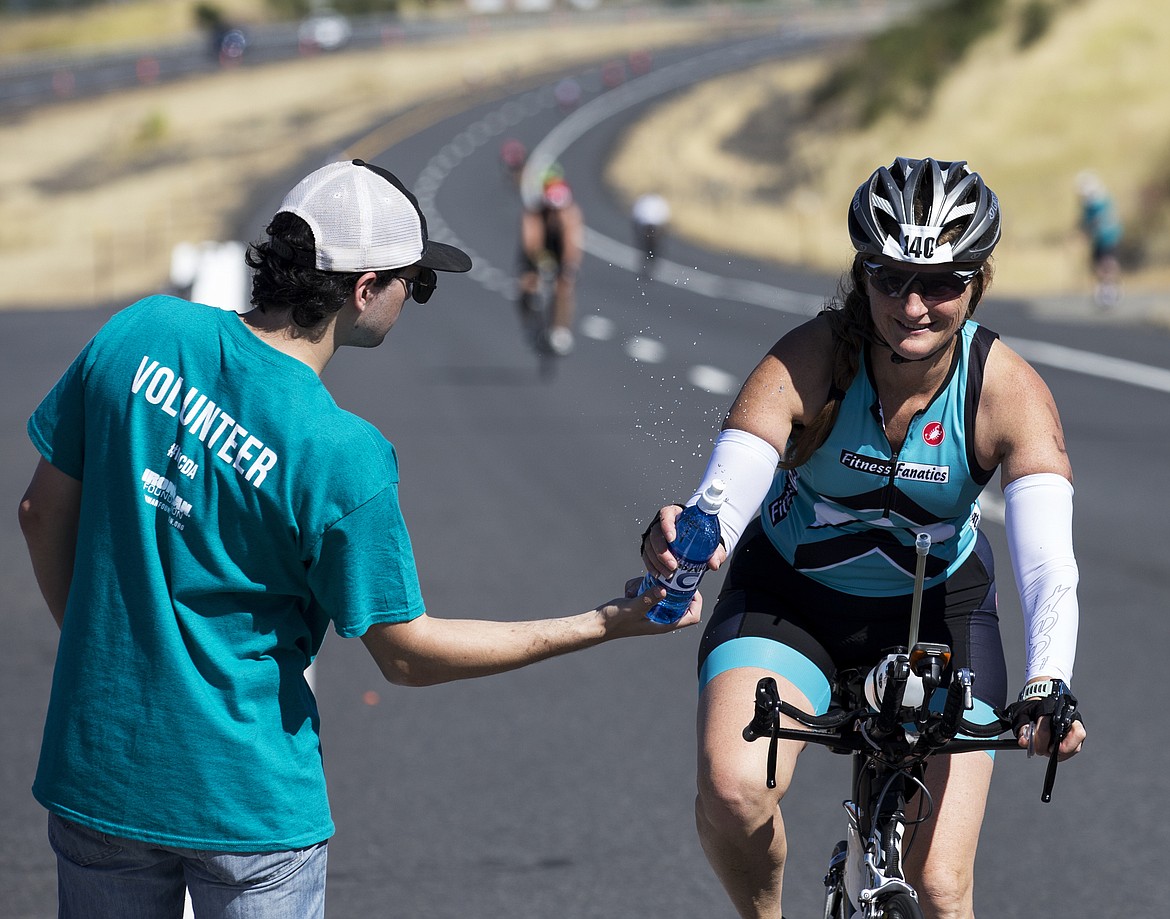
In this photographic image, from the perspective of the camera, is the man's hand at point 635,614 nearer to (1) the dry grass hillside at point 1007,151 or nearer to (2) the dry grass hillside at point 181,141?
(2) the dry grass hillside at point 181,141

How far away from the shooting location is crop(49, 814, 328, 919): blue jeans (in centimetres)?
325

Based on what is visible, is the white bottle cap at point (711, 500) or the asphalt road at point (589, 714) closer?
the white bottle cap at point (711, 500)

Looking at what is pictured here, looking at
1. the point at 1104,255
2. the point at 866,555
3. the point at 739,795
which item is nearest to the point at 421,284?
the point at 739,795

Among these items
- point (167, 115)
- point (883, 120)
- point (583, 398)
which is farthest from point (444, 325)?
point (167, 115)

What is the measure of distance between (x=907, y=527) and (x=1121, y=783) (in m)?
3.21

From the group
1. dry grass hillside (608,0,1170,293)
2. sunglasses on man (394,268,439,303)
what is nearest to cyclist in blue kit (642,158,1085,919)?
sunglasses on man (394,268,439,303)

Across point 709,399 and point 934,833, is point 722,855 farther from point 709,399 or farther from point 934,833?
point 709,399

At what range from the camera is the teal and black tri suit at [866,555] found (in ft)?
14.0

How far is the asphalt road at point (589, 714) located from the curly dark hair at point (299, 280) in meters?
0.94

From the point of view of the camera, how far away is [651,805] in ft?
22.1

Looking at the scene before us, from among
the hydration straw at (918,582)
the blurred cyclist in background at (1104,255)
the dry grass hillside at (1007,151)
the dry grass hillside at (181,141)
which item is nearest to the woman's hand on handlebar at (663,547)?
the hydration straw at (918,582)

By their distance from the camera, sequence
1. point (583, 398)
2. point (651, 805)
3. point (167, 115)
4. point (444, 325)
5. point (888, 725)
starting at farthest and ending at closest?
1. point (167, 115)
2. point (444, 325)
3. point (583, 398)
4. point (651, 805)
5. point (888, 725)

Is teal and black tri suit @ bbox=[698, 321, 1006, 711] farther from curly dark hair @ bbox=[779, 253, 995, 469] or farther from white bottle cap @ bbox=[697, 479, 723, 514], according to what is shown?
white bottle cap @ bbox=[697, 479, 723, 514]

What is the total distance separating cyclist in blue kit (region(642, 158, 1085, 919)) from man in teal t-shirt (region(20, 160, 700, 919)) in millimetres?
871
